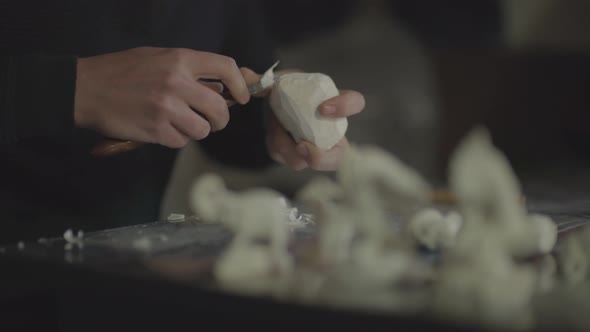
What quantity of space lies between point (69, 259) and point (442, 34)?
1.77 metres

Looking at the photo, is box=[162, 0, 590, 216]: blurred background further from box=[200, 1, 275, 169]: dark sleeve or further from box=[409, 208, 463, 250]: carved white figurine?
box=[409, 208, 463, 250]: carved white figurine

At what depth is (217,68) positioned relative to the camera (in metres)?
0.81

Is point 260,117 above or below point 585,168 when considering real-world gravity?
below

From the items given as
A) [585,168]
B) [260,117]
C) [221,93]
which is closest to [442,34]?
[585,168]

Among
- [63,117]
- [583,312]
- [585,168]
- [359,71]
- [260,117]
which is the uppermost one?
[359,71]

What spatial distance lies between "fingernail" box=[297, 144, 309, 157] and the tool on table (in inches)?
4.6

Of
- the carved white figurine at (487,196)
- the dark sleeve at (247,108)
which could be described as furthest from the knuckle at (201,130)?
the dark sleeve at (247,108)

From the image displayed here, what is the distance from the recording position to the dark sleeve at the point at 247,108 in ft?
4.31

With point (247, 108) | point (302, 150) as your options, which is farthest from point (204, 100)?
point (247, 108)

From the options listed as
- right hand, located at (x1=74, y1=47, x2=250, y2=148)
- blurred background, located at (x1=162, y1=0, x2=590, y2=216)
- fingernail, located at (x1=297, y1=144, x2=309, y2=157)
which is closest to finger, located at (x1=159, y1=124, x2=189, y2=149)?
right hand, located at (x1=74, y1=47, x2=250, y2=148)

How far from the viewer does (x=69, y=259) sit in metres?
0.62

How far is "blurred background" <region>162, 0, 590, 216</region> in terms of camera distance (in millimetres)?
2121

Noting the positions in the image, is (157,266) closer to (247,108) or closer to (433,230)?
(433,230)

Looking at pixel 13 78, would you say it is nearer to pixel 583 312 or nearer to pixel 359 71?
pixel 583 312
